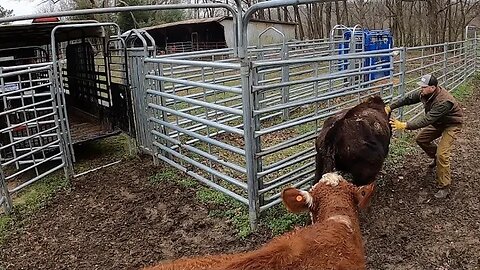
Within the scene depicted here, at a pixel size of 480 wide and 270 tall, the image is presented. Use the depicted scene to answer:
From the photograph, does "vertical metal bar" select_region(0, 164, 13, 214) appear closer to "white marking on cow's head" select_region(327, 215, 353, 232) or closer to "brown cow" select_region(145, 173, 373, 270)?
"brown cow" select_region(145, 173, 373, 270)

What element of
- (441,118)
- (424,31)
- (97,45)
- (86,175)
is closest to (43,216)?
(86,175)

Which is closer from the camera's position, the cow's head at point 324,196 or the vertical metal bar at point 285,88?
the cow's head at point 324,196

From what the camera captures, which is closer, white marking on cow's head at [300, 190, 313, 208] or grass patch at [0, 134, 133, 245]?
white marking on cow's head at [300, 190, 313, 208]

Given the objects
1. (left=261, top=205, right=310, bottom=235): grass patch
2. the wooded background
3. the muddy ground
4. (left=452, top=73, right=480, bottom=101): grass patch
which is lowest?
the muddy ground

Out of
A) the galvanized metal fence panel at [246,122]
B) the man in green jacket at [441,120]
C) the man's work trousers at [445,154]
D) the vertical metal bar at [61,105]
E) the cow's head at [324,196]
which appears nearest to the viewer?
the cow's head at [324,196]

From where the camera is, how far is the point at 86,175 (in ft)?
19.6

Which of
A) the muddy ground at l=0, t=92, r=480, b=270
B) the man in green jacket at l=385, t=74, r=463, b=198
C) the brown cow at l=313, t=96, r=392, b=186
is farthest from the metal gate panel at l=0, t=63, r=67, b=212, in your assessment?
the man in green jacket at l=385, t=74, r=463, b=198

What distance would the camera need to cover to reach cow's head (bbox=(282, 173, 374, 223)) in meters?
2.47

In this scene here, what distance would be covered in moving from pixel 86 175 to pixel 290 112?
4.76m

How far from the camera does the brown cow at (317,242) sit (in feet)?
6.08

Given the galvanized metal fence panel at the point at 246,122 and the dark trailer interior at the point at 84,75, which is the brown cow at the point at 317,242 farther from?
the dark trailer interior at the point at 84,75

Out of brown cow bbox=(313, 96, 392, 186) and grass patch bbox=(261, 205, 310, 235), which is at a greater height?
brown cow bbox=(313, 96, 392, 186)

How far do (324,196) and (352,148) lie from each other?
148cm

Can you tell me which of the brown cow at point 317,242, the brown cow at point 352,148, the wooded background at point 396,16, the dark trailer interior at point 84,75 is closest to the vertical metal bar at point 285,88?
the dark trailer interior at point 84,75
